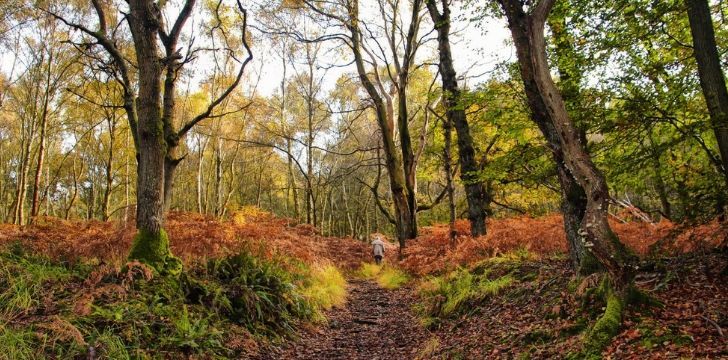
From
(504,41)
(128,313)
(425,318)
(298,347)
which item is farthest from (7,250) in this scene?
(504,41)

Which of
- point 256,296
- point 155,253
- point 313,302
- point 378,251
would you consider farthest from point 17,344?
point 378,251

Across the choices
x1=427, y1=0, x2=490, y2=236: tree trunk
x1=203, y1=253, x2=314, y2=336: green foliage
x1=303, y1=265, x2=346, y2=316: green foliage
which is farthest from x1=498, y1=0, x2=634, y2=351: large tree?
x1=303, y1=265, x2=346, y2=316: green foliage

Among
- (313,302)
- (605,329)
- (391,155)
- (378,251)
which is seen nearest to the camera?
(605,329)

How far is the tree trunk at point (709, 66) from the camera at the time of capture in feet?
15.8

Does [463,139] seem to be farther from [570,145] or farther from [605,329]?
[605,329]

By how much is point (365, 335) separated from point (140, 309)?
144 inches

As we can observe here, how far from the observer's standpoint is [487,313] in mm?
6340

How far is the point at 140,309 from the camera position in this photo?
5.14 meters

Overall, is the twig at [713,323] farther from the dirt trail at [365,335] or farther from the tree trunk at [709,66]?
the dirt trail at [365,335]

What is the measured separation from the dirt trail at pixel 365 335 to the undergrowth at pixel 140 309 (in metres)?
0.39

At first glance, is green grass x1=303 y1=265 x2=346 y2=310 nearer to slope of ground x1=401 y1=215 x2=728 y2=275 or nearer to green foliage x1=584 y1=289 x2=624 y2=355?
slope of ground x1=401 y1=215 x2=728 y2=275

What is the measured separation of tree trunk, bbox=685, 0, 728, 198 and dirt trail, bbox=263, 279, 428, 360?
4.50 m

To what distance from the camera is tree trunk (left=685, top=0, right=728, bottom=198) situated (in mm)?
4828

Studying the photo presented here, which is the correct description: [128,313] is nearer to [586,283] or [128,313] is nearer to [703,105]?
[586,283]
